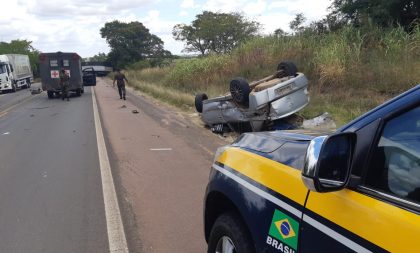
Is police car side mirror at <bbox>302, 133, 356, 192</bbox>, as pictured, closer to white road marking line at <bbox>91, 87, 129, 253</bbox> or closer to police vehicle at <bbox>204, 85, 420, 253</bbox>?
police vehicle at <bbox>204, 85, 420, 253</bbox>

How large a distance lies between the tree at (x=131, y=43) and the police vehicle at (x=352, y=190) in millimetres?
89337

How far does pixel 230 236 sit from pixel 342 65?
13.5 meters

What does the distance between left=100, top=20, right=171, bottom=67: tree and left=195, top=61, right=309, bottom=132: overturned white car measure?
263ft

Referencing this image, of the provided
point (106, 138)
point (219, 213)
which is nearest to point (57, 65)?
point (106, 138)

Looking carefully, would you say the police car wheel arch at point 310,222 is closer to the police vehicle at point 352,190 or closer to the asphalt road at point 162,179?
the police vehicle at point 352,190

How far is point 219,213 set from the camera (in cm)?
346

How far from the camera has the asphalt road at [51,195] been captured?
5.07 meters

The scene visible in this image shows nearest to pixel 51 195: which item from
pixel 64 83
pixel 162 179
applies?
pixel 162 179

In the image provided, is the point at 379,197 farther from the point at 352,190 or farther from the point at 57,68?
the point at 57,68

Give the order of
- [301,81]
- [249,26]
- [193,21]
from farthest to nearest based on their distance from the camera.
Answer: [193,21], [249,26], [301,81]

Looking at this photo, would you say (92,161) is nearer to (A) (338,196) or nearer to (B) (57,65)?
(A) (338,196)

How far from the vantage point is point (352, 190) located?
6.52 ft

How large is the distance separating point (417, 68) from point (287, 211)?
11.5 metres

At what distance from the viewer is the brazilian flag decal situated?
7.50 ft
